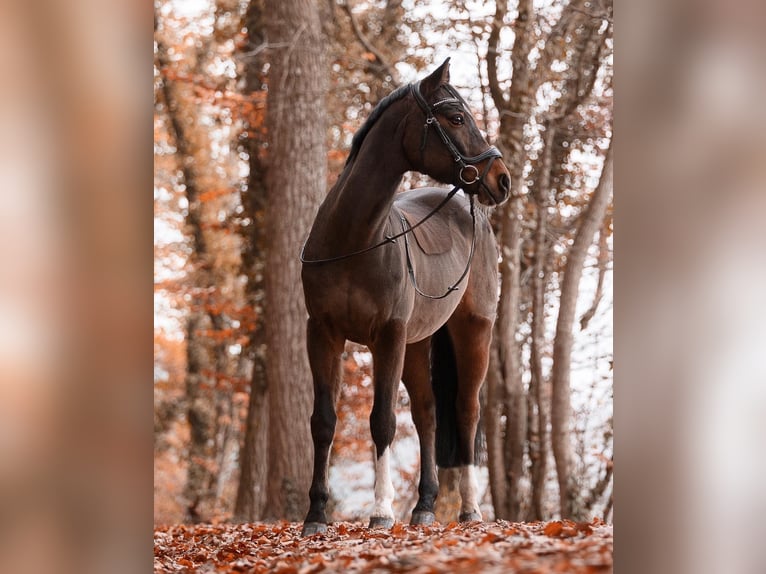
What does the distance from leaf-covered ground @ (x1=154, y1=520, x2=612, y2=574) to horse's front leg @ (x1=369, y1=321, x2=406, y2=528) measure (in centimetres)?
14

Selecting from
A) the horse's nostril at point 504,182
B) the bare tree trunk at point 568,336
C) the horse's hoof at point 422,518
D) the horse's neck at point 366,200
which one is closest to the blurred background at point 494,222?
the bare tree trunk at point 568,336

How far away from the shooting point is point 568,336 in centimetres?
829

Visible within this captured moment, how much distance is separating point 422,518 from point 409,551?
1.56 metres

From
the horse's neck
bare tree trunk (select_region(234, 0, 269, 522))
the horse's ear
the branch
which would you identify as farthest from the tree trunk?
the horse's ear

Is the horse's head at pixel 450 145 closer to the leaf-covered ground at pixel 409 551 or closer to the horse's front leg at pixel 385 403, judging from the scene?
the horse's front leg at pixel 385 403

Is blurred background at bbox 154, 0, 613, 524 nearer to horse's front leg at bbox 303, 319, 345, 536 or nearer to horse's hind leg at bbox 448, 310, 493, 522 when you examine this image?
horse's hind leg at bbox 448, 310, 493, 522

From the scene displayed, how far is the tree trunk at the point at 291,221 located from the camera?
25.2 ft

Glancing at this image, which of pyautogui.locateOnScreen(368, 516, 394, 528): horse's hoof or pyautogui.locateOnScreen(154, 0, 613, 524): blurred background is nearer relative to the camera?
pyautogui.locateOnScreen(368, 516, 394, 528): horse's hoof

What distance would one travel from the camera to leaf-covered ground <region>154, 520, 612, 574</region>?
10.3ft

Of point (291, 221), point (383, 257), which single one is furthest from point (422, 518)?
→ point (291, 221)
